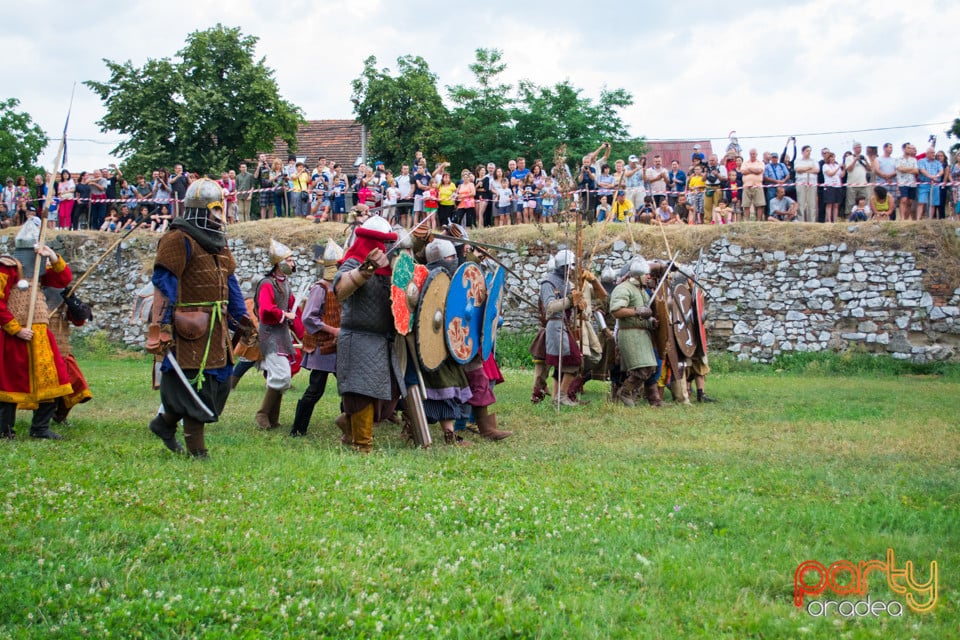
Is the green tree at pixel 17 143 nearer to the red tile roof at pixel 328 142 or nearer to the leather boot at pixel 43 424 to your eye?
the red tile roof at pixel 328 142

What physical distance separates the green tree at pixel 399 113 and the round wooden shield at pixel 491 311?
21.9 metres

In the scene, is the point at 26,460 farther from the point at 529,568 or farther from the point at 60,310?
the point at 529,568

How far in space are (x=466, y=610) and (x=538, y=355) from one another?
7.18 m

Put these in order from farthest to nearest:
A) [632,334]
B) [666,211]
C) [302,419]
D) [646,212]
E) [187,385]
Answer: [646,212]
[666,211]
[632,334]
[302,419]
[187,385]

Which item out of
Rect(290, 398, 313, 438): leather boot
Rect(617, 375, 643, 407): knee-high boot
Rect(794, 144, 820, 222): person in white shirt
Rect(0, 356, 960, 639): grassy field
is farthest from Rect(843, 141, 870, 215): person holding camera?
Rect(290, 398, 313, 438): leather boot

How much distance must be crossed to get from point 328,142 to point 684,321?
27302 mm

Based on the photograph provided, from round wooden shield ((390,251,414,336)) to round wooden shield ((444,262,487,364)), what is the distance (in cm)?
49

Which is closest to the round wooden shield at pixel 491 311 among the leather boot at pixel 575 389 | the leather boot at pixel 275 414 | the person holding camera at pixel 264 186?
the leather boot at pixel 275 414

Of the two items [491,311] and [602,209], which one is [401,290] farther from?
[602,209]

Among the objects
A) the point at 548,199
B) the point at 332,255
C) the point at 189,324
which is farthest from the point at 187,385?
the point at 548,199

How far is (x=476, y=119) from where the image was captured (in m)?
29.7

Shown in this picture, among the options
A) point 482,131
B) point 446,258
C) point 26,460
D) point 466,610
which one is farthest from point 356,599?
point 482,131

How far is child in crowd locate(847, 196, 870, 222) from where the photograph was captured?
659 inches

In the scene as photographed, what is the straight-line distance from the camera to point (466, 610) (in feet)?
11.4
